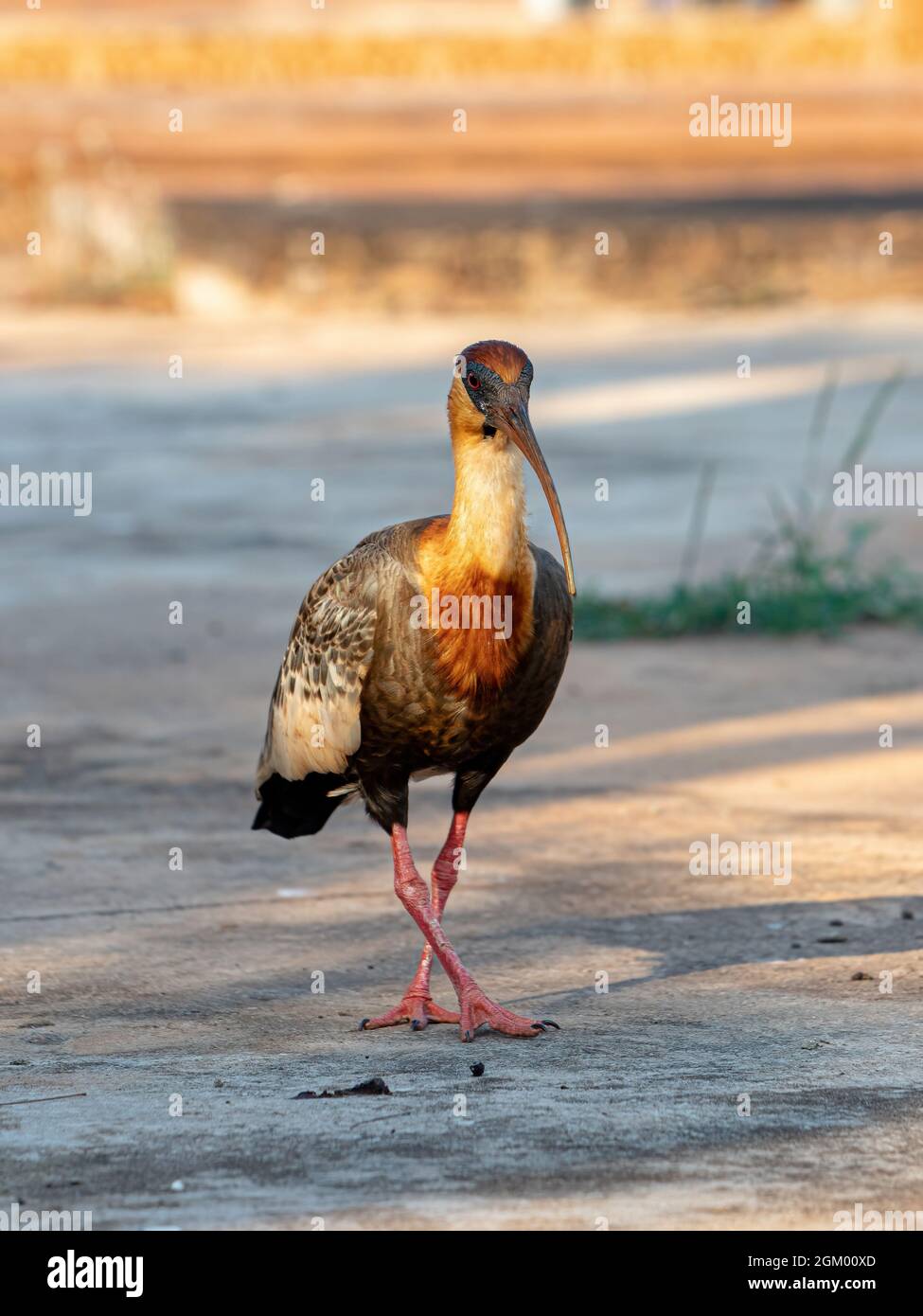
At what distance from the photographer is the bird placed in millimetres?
5926

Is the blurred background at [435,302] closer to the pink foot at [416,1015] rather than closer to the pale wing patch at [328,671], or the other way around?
the pale wing patch at [328,671]

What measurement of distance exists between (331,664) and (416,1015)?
3.36 feet

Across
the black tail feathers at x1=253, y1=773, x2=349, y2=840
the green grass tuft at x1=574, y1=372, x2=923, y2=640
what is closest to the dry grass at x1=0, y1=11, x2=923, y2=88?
the green grass tuft at x1=574, y1=372, x2=923, y2=640

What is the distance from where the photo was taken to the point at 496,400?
19.3 feet

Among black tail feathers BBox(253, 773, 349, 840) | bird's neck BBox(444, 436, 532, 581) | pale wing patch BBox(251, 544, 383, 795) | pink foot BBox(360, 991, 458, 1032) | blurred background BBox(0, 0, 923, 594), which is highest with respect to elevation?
blurred background BBox(0, 0, 923, 594)

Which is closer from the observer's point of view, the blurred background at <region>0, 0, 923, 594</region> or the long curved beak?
the long curved beak

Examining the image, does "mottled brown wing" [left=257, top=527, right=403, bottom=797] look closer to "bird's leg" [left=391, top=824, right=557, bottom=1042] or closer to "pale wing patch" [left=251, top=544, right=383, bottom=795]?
"pale wing patch" [left=251, top=544, right=383, bottom=795]

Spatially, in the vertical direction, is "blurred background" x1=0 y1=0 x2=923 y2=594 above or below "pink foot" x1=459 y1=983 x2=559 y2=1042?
above

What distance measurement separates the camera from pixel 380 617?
6.17 m

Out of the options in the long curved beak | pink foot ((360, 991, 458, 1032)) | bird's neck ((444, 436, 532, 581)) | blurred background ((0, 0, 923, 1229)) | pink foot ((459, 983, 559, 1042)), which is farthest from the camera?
pink foot ((360, 991, 458, 1032))

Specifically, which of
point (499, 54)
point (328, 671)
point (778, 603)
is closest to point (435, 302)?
point (778, 603)

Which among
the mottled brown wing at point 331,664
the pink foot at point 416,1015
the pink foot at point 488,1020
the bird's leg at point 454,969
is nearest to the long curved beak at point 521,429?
the mottled brown wing at point 331,664

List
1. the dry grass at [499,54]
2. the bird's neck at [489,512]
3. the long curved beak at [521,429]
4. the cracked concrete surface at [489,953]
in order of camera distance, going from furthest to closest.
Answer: the dry grass at [499,54], the bird's neck at [489,512], the long curved beak at [521,429], the cracked concrete surface at [489,953]

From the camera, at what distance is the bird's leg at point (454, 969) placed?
6.07 m
